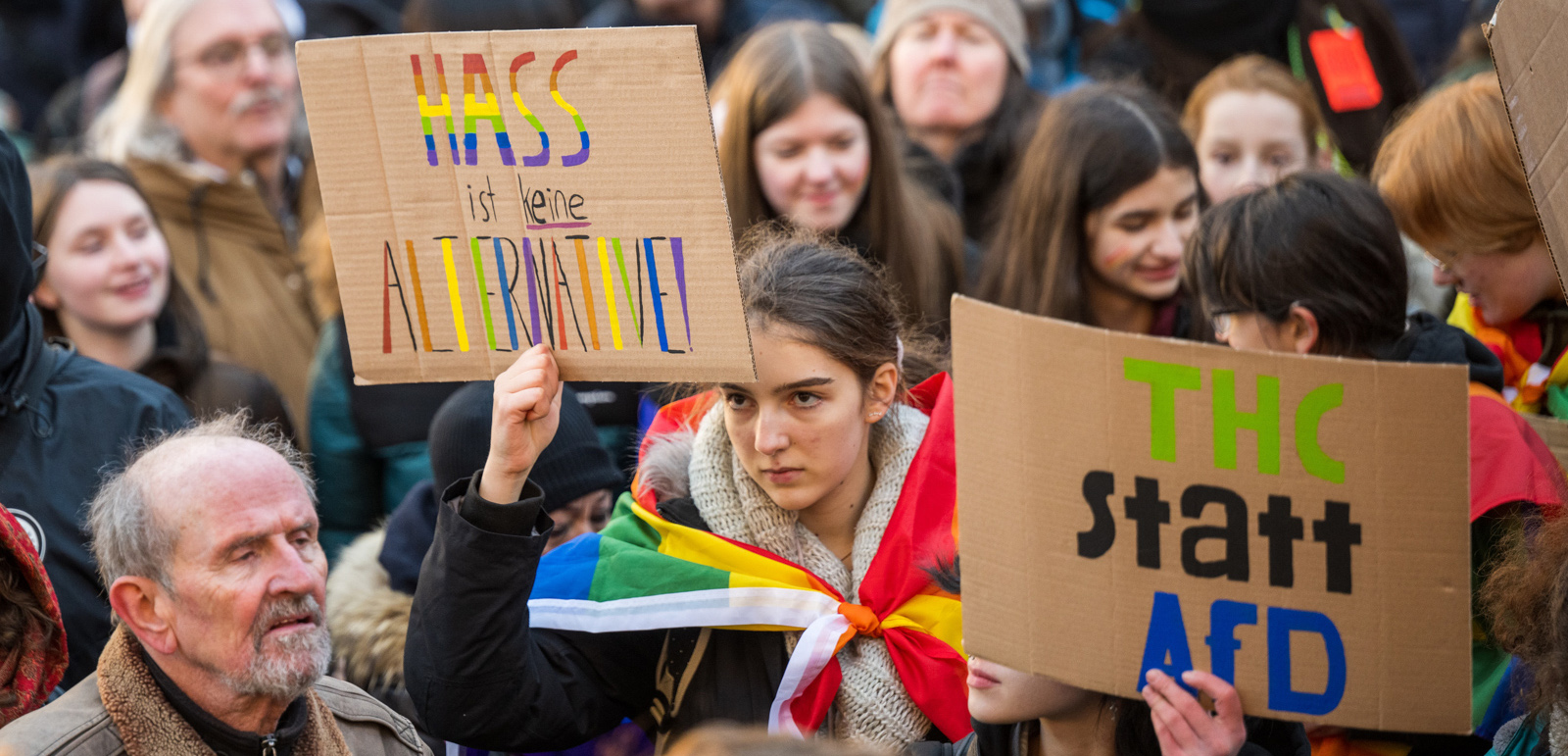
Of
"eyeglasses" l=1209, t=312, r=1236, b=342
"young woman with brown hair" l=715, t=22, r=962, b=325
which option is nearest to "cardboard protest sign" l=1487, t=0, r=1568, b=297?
"eyeglasses" l=1209, t=312, r=1236, b=342

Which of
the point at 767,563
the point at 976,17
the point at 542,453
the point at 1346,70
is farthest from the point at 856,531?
the point at 1346,70

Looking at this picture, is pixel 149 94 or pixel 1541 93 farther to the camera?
pixel 149 94

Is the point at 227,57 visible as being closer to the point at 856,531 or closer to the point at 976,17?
the point at 976,17

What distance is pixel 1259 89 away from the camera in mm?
5066

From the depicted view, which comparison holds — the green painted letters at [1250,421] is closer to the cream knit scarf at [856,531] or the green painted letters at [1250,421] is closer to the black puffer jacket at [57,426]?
the cream knit scarf at [856,531]

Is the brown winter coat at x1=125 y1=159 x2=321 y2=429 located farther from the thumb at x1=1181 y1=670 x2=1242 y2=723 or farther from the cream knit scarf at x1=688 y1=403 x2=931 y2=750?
the thumb at x1=1181 y1=670 x2=1242 y2=723

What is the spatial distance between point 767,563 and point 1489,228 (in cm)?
180

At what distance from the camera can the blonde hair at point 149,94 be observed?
551cm

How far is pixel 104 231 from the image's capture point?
4562 millimetres

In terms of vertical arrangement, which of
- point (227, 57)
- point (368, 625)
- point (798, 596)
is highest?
point (227, 57)

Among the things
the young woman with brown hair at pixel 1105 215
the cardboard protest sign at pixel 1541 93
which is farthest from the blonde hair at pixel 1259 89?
the cardboard protest sign at pixel 1541 93

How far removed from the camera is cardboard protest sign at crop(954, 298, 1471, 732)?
2137 mm

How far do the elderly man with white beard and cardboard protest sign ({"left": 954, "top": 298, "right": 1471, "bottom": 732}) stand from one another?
128 cm

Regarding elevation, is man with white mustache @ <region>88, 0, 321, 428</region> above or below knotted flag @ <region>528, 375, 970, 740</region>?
above
